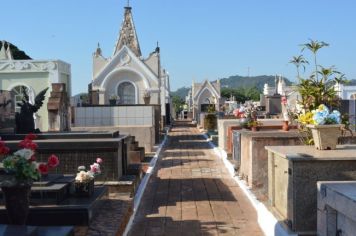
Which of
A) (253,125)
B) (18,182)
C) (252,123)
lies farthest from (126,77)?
(18,182)

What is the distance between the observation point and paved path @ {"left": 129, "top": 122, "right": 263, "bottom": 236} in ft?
22.8

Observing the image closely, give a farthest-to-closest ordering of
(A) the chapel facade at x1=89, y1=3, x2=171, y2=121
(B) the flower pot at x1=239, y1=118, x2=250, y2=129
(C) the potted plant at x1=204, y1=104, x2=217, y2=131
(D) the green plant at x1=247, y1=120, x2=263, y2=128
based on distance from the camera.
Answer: (A) the chapel facade at x1=89, y1=3, x2=171, y2=121 → (C) the potted plant at x1=204, y1=104, x2=217, y2=131 → (B) the flower pot at x1=239, y1=118, x2=250, y2=129 → (D) the green plant at x1=247, y1=120, x2=263, y2=128

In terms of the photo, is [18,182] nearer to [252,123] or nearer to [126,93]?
[252,123]

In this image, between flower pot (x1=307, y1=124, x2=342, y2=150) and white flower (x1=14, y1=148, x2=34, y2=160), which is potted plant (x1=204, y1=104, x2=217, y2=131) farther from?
white flower (x1=14, y1=148, x2=34, y2=160)

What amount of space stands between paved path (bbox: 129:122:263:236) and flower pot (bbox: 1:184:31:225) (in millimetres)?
1994

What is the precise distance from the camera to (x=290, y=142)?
8766 millimetres

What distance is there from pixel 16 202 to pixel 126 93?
2791cm

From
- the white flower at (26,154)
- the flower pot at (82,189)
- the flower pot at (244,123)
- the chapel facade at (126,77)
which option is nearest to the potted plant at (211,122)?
the chapel facade at (126,77)

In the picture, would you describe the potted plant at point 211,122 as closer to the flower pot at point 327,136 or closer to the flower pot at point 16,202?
the flower pot at point 327,136

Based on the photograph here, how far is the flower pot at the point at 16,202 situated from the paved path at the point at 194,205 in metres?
1.99

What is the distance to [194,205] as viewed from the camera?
332 inches

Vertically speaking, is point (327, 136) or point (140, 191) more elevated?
point (327, 136)

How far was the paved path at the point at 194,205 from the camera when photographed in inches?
273

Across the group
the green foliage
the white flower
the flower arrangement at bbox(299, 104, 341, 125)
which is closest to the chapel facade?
the flower arrangement at bbox(299, 104, 341, 125)
